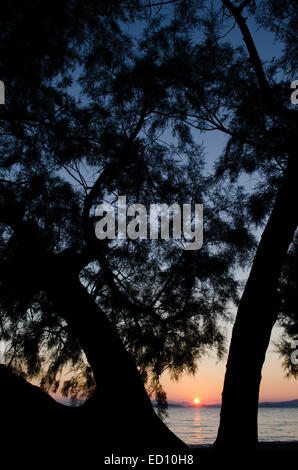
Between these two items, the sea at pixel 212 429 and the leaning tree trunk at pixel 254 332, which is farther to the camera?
the sea at pixel 212 429

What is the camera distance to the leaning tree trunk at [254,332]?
5.63ft

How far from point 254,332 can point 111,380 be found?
0.82 meters

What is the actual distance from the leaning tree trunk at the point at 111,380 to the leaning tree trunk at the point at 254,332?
309 millimetres

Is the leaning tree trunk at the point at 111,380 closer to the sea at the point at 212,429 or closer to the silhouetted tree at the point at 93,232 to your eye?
the silhouetted tree at the point at 93,232

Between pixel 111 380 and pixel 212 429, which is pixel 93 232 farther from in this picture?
pixel 212 429

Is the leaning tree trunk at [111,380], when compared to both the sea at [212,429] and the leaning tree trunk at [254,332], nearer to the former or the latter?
→ the leaning tree trunk at [254,332]

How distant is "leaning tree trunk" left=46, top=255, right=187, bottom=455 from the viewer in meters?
1.68

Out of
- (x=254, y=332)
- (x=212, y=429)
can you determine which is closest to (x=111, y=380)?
(x=254, y=332)

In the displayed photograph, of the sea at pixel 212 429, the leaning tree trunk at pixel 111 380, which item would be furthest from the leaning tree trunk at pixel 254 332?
the sea at pixel 212 429

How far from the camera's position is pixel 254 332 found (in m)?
1.78

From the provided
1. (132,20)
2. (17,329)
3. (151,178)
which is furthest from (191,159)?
(17,329)

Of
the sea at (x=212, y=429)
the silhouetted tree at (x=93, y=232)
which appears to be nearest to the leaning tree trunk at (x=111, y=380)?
the silhouetted tree at (x=93, y=232)

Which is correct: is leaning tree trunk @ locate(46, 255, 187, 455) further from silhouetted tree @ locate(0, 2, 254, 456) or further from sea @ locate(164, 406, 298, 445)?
sea @ locate(164, 406, 298, 445)

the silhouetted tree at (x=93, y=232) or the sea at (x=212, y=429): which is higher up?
the silhouetted tree at (x=93, y=232)
